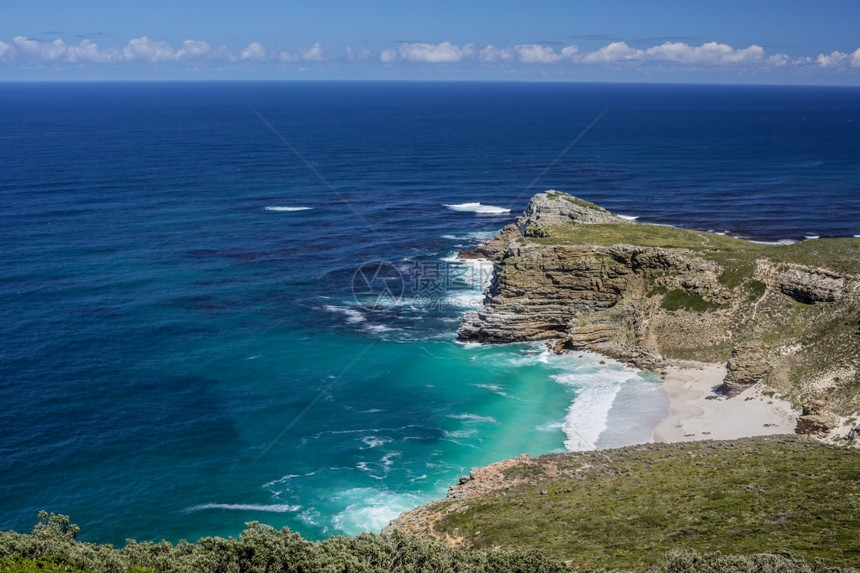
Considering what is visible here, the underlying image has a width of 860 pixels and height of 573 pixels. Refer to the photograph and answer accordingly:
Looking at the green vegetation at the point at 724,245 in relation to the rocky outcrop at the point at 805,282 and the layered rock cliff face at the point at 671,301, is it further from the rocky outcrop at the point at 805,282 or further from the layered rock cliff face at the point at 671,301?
the rocky outcrop at the point at 805,282

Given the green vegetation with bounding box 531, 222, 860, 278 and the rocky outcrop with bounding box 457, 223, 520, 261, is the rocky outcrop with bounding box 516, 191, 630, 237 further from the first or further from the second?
the green vegetation with bounding box 531, 222, 860, 278

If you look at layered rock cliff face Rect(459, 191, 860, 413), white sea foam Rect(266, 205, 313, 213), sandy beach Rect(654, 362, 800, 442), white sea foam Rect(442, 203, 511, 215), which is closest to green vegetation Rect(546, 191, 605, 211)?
layered rock cliff face Rect(459, 191, 860, 413)

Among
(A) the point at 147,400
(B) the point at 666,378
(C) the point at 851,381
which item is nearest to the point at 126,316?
(A) the point at 147,400

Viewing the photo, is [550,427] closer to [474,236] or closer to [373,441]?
[373,441]

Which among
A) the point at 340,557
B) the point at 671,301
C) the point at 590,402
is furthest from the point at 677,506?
the point at 671,301

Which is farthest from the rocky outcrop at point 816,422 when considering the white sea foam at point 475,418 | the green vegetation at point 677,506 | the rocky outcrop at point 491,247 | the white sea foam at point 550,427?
the rocky outcrop at point 491,247
